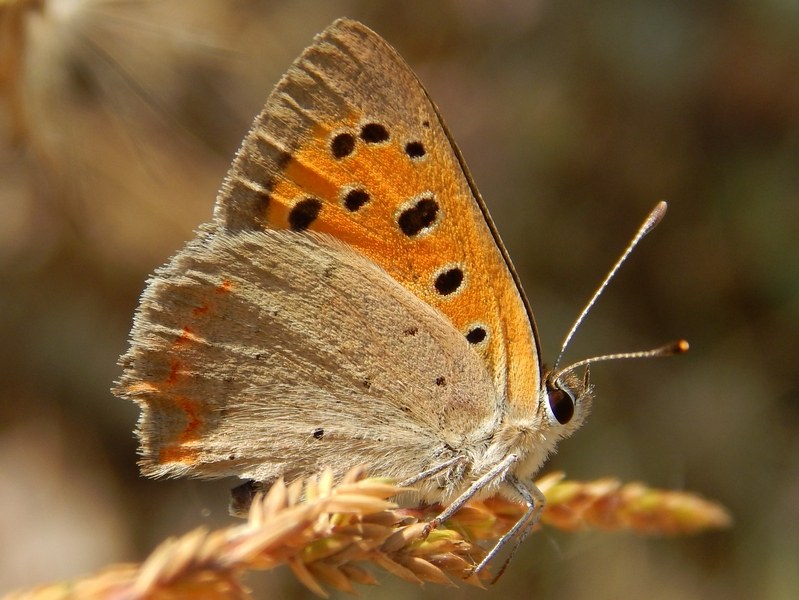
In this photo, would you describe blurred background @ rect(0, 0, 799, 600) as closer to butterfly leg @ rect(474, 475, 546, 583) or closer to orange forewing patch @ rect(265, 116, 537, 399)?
orange forewing patch @ rect(265, 116, 537, 399)

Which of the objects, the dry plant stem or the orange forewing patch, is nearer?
the dry plant stem

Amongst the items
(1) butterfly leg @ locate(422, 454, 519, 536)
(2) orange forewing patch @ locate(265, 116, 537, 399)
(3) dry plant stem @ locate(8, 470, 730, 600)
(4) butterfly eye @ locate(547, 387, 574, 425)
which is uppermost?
(2) orange forewing patch @ locate(265, 116, 537, 399)

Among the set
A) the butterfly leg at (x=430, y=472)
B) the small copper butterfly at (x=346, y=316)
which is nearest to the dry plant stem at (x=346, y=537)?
the butterfly leg at (x=430, y=472)

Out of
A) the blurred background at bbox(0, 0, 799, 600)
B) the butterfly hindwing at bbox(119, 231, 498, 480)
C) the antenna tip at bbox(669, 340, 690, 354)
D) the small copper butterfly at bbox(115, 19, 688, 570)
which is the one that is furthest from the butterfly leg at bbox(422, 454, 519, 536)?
the blurred background at bbox(0, 0, 799, 600)

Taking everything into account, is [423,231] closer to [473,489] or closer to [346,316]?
[346,316]

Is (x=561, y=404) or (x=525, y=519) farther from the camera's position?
(x=561, y=404)

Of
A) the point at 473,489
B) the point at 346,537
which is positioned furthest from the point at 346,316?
the point at 346,537

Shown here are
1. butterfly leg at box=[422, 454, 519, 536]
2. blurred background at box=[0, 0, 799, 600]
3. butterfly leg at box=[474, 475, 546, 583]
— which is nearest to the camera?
butterfly leg at box=[422, 454, 519, 536]

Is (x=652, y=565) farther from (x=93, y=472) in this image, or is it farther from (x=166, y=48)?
(x=166, y=48)

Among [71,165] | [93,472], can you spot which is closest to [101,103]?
[71,165]
